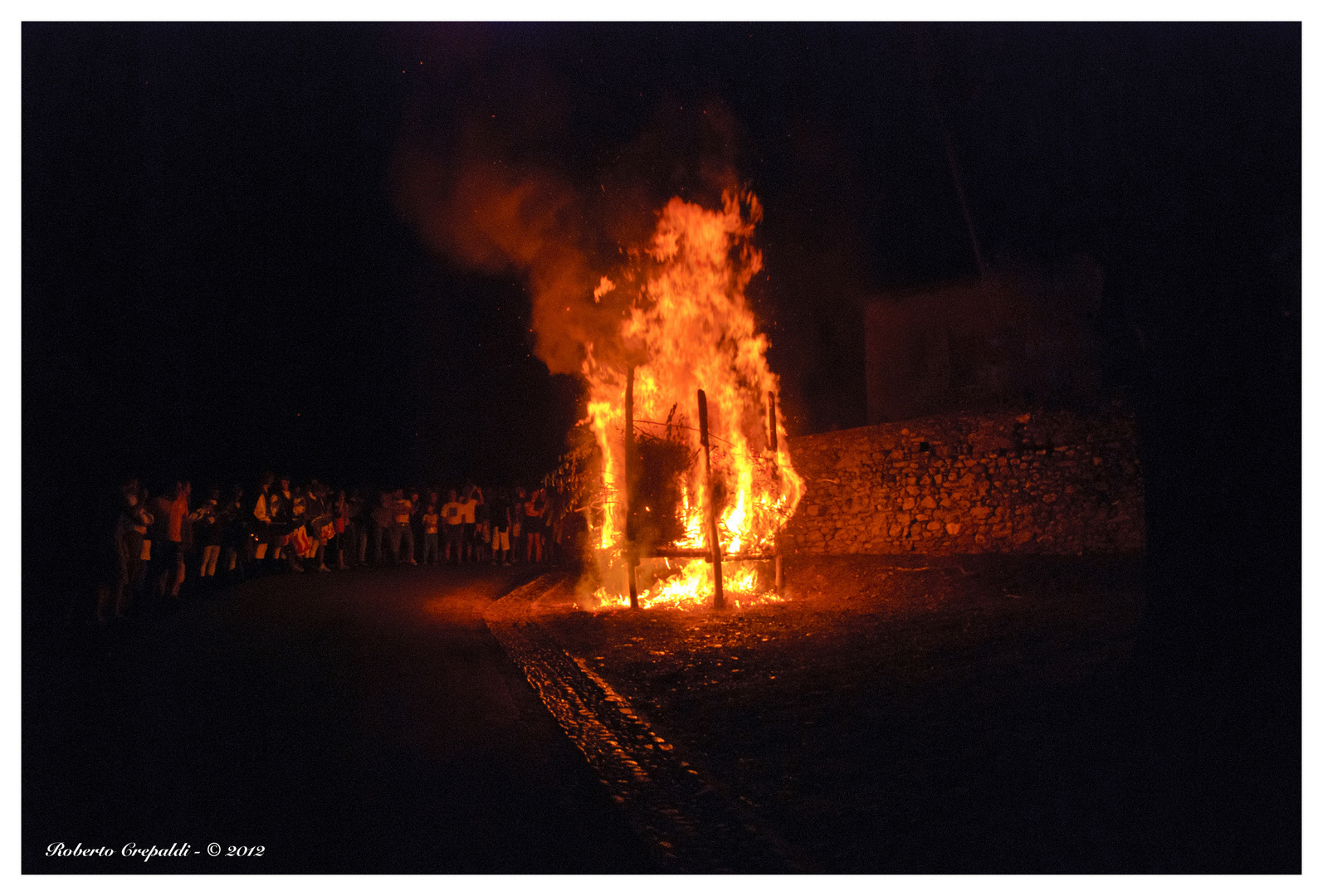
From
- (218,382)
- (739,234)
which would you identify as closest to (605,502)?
(739,234)

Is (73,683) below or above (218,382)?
below

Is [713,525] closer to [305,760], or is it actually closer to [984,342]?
[305,760]

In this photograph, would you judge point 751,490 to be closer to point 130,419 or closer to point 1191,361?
point 1191,361

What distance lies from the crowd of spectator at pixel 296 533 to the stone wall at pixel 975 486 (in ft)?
26.1

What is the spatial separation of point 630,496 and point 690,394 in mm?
2315

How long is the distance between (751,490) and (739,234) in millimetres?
4464

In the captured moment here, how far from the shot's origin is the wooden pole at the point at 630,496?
476 inches

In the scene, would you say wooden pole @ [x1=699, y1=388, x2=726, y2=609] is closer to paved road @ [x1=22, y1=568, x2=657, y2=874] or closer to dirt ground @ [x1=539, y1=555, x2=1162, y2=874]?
dirt ground @ [x1=539, y1=555, x2=1162, y2=874]

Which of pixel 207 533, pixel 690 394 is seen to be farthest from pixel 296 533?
pixel 690 394

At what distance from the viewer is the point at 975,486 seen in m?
14.6

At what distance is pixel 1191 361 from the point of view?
4816 mm

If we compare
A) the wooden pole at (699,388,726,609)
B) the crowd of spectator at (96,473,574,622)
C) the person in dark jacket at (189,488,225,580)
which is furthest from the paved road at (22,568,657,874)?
the person in dark jacket at (189,488,225,580)

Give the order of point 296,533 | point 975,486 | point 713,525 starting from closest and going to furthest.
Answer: point 713,525
point 975,486
point 296,533

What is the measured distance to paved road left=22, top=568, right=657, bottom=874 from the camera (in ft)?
12.7
